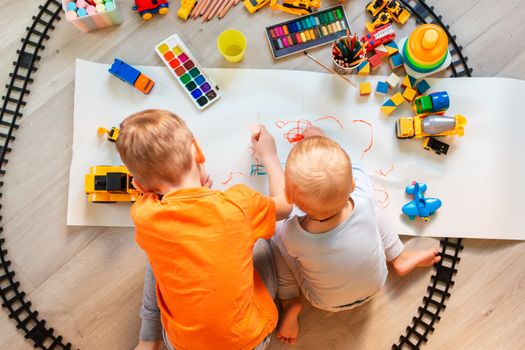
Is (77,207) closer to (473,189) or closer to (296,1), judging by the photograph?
(296,1)

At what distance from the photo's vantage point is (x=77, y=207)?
3.12 feet

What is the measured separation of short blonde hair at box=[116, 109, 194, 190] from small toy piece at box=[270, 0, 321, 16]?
18.2 inches

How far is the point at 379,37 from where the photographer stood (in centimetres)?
94

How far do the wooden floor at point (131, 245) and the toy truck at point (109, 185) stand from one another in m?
0.10

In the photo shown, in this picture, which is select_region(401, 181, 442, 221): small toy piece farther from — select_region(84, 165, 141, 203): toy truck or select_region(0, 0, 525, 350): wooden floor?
select_region(84, 165, 141, 203): toy truck

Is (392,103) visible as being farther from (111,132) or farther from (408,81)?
(111,132)

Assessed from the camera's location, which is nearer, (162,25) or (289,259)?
(289,259)

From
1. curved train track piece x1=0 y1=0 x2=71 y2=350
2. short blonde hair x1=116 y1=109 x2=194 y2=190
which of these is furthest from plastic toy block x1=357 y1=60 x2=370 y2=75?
curved train track piece x1=0 y1=0 x2=71 y2=350

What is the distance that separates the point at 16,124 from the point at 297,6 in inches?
30.0

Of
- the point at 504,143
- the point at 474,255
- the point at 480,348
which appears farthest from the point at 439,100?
the point at 480,348

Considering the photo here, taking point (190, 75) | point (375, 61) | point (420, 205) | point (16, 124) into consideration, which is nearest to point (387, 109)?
point (375, 61)

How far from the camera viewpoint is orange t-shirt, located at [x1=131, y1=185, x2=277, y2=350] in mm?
652

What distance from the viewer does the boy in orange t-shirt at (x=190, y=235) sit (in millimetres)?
654

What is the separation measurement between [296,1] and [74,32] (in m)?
0.57
